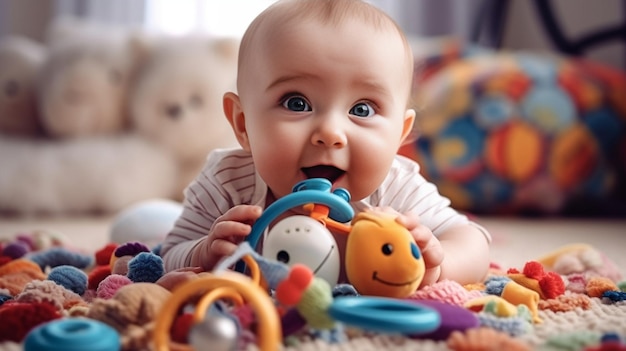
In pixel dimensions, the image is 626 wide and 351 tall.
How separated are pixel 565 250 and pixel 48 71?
71.0 inches

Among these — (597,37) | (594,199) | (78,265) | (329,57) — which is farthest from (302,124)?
(597,37)

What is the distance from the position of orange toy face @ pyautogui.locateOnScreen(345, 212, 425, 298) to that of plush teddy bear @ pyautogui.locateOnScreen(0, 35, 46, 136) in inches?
77.5

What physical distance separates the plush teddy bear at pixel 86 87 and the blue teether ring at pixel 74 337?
1.80 meters

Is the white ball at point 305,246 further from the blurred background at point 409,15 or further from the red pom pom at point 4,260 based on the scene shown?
the blurred background at point 409,15

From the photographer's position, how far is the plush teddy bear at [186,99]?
2252 mm

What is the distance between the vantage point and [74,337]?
1.90ft

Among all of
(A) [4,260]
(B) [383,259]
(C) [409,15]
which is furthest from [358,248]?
(C) [409,15]

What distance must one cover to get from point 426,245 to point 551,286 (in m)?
0.19

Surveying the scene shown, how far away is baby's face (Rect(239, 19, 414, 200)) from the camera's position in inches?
33.3

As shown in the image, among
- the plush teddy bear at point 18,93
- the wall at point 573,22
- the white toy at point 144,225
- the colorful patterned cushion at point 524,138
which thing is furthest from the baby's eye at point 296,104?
the wall at point 573,22

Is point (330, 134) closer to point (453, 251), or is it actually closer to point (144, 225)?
point (453, 251)

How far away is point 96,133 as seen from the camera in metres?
2.37

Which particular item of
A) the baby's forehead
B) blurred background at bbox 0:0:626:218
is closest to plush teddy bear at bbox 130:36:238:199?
blurred background at bbox 0:0:626:218

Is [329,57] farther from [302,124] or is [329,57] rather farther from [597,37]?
[597,37]
